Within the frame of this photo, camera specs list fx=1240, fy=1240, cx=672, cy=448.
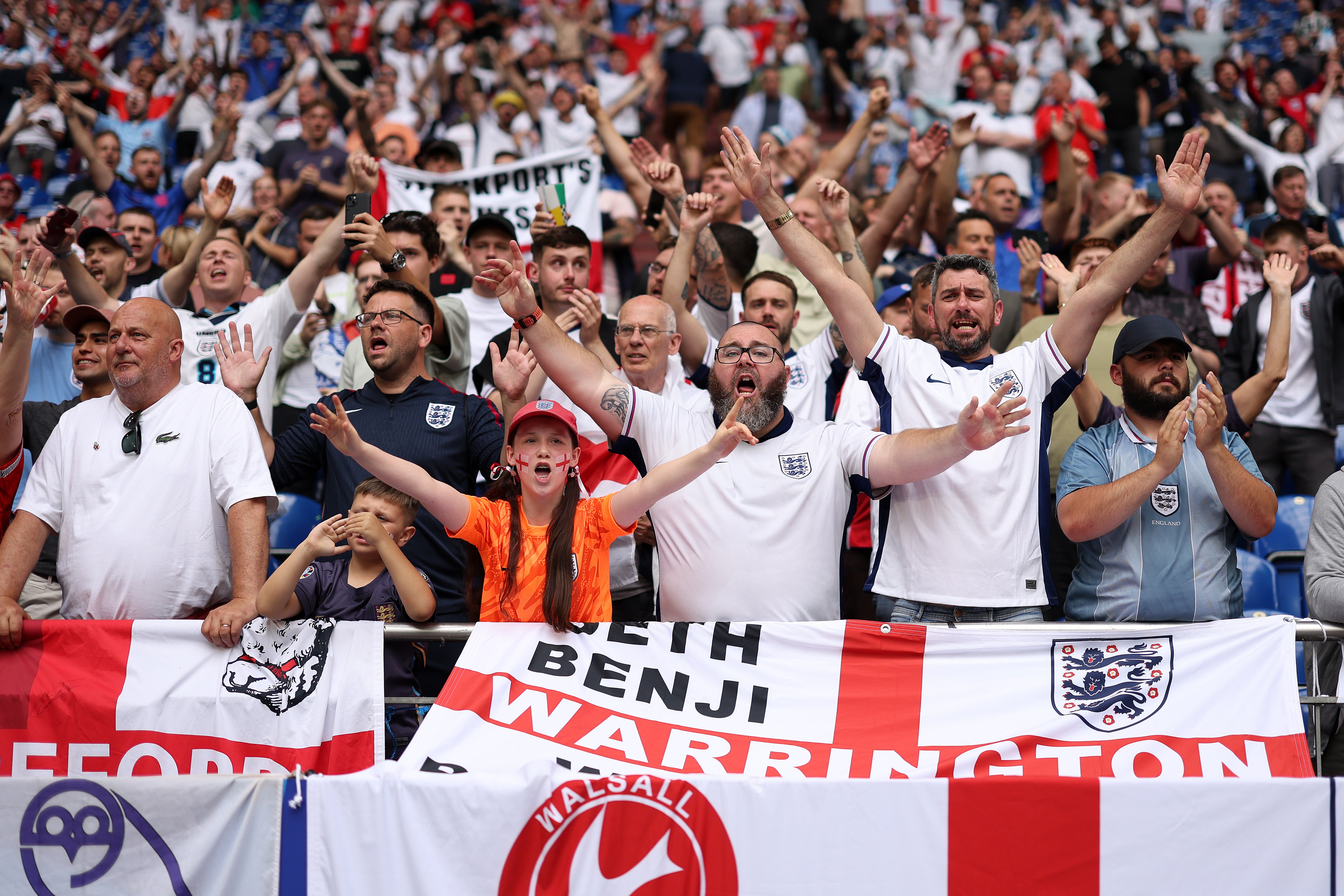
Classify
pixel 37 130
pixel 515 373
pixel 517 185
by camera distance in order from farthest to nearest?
pixel 37 130 → pixel 517 185 → pixel 515 373

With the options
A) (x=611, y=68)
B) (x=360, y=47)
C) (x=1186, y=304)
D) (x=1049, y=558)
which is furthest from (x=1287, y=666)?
(x=360, y=47)

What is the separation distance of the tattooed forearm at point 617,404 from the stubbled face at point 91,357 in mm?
2470

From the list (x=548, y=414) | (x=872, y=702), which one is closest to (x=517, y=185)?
(x=548, y=414)

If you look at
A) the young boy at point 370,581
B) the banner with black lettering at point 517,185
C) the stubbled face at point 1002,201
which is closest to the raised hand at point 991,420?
the young boy at point 370,581

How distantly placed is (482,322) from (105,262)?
2.30m

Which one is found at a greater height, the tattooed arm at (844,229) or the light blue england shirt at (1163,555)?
the tattooed arm at (844,229)

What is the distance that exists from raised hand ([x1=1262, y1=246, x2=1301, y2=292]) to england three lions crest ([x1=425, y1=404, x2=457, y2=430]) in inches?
Answer: 159

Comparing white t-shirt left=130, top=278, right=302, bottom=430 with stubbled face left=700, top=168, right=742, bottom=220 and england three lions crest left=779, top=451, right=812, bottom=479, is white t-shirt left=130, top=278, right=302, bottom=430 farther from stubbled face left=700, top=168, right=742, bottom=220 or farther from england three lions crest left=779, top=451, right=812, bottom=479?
stubbled face left=700, top=168, right=742, bottom=220

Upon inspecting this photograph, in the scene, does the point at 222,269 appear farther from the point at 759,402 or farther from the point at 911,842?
the point at 911,842

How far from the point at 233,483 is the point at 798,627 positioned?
2395 millimetres

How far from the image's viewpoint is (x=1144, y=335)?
209 inches

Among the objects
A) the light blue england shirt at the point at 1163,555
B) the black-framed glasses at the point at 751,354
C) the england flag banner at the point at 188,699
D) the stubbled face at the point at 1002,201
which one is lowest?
the england flag banner at the point at 188,699

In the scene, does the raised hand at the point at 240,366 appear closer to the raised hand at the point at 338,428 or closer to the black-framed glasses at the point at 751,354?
the raised hand at the point at 338,428

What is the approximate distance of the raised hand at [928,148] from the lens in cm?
716
